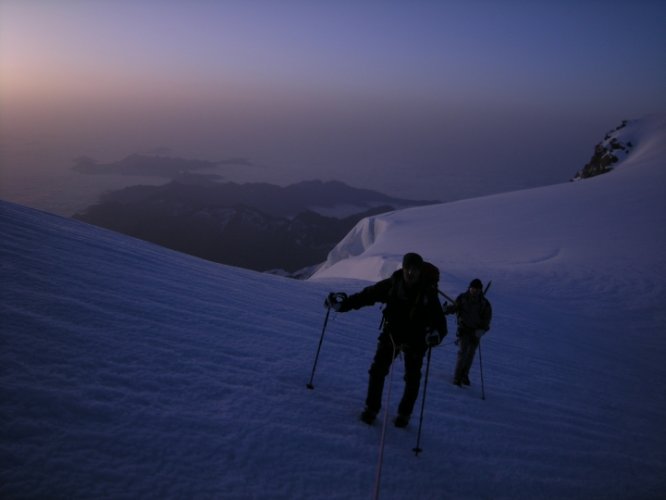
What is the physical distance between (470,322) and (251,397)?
10.7ft

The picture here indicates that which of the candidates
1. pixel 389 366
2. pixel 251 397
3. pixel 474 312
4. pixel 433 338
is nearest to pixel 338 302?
pixel 389 366

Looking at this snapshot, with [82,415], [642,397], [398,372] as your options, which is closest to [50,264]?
[82,415]

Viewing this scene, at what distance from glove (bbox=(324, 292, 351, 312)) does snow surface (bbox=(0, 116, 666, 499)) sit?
44.5 inches

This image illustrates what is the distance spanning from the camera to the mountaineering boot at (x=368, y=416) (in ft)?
13.0

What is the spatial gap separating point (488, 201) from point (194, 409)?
34.5 meters

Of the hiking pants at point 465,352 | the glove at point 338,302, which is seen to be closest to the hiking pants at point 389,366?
the glove at point 338,302

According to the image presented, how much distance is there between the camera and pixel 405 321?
3.70m

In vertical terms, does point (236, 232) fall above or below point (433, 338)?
above

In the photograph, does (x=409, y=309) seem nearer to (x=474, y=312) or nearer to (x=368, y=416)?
(x=368, y=416)

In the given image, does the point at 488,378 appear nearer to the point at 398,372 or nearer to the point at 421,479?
the point at 398,372

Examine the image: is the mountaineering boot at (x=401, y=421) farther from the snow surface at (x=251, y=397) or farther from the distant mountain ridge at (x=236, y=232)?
the distant mountain ridge at (x=236, y=232)

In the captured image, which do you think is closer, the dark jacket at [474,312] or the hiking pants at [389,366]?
the hiking pants at [389,366]

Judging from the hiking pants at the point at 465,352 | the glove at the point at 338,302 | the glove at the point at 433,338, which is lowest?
the hiking pants at the point at 465,352

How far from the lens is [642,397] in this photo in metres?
7.16
